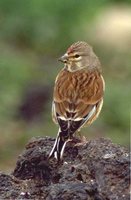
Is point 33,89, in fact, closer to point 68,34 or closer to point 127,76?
point 127,76

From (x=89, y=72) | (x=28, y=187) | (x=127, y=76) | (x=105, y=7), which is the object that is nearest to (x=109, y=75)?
(x=127, y=76)

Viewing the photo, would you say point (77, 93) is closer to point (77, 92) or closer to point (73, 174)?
point (77, 92)

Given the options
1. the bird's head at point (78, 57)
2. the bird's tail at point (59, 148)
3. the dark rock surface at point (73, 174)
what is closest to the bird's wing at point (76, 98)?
the bird's head at point (78, 57)

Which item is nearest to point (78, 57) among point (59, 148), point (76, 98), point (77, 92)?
point (77, 92)

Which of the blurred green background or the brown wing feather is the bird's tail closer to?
the brown wing feather

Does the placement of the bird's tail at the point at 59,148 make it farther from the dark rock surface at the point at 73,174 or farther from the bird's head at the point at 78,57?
the bird's head at the point at 78,57

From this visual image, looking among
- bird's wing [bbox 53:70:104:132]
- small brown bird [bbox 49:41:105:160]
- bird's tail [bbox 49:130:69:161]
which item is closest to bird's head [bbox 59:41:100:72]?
small brown bird [bbox 49:41:105:160]
